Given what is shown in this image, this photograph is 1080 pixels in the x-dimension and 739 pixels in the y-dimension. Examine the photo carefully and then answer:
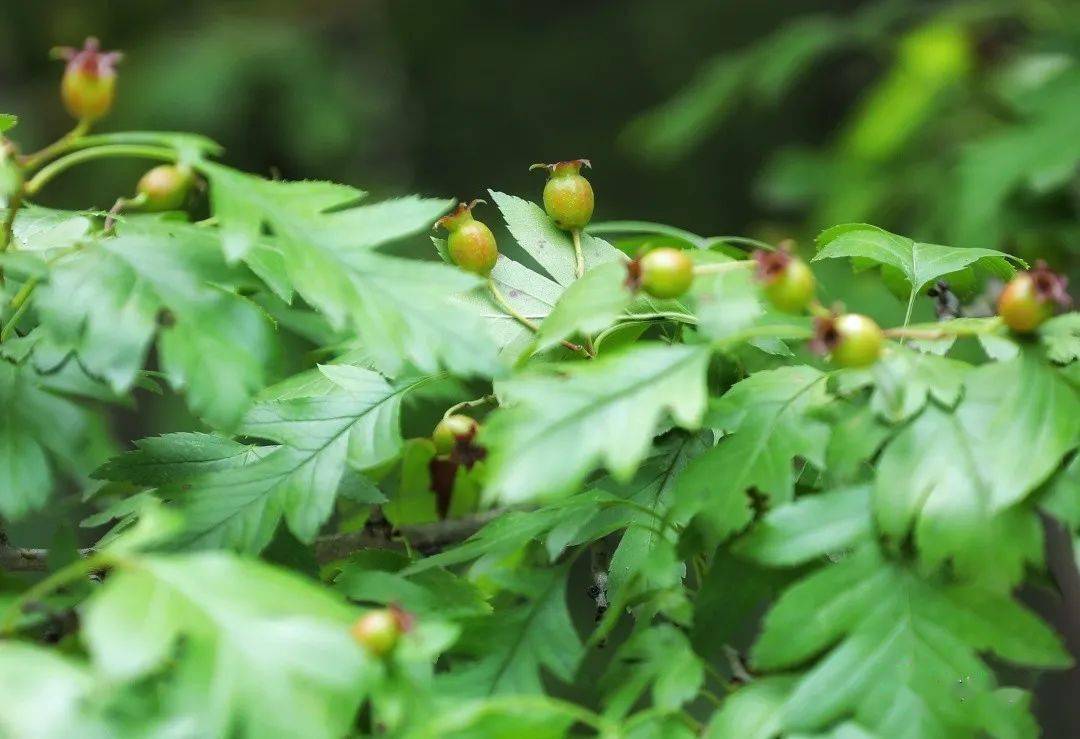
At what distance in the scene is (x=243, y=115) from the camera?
3.00 metres

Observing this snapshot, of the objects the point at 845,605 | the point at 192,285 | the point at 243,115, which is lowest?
the point at 243,115

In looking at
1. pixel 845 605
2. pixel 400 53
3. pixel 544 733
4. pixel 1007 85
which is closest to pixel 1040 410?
pixel 845 605

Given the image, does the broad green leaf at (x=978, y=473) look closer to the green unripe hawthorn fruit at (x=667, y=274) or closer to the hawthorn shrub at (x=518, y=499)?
the hawthorn shrub at (x=518, y=499)

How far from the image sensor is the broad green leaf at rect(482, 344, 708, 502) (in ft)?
1.56

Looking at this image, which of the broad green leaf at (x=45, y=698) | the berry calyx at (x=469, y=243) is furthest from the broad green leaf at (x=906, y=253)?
the broad green leaf at (x=45, y=698)

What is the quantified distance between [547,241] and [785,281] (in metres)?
0.26

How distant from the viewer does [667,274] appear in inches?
21.8

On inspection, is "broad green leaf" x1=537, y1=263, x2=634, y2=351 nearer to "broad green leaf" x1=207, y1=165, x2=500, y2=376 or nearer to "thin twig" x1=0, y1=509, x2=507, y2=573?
"broad green leaf" x1=207, y1=165, x2=500, y2=376

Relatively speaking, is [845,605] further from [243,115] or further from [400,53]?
[400,53]

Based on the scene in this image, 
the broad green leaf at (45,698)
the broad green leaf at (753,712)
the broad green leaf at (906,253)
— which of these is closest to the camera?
the broad green leaf at (45,698)

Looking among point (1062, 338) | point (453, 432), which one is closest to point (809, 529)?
point (1062, 338)

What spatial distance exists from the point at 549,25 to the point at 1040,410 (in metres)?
3.12

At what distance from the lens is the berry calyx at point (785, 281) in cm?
53

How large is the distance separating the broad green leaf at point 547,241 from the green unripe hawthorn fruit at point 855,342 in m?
0.24
